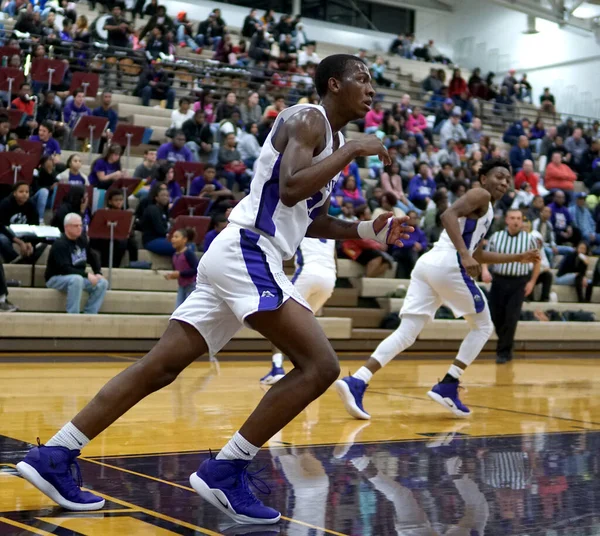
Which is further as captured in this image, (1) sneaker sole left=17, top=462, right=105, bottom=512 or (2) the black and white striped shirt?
(2) the black and white striped shirt

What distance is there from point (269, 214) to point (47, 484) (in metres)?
1.36

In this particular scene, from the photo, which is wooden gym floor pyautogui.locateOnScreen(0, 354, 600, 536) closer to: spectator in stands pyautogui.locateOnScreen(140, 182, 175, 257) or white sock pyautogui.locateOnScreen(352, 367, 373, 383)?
white sock pyautogui.locateOnScreen(352, 367, 373, 383)

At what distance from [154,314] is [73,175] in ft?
8.01

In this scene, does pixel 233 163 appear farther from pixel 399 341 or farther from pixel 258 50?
pixel 399 341

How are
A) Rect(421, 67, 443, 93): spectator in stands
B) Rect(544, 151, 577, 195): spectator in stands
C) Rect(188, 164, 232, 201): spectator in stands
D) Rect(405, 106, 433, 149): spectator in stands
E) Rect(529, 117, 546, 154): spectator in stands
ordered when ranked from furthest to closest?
Rect(421, 67, 443, 93): spectator in stands, Rect(529, 117, 546, 154): spectator in stands, Rect(405, 106, 433, 149): spectator in stands, Rect(544, 151, 577, 195): spectator in stands, Rect(188, 164, 232, 201): spectator in stands

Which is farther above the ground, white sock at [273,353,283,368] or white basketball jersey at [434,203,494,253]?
white basketball jersey at [434,203,494,253]

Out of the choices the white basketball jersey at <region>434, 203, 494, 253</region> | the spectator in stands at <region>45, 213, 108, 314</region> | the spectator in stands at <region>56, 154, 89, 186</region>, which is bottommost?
the spectator in stands at <region>45, 213, 108, 314</region>

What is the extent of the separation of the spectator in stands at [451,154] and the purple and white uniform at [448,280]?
12652 mm

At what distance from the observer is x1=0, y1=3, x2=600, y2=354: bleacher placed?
11.1 meters

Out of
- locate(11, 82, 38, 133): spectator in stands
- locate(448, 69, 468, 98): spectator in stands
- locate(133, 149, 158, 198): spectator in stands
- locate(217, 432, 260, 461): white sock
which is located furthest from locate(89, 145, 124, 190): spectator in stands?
locate(448, 69, 468, 98): spectator in stands

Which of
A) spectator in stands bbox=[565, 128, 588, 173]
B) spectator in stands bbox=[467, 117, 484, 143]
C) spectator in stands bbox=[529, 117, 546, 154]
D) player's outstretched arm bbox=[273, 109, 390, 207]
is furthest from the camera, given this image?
spectator in stands bbox=[529, 117, 546, 154]

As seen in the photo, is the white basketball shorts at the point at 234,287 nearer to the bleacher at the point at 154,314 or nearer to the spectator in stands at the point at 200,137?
the bleacher at the point at 154,314

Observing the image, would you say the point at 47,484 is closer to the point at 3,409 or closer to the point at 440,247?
the point at 3,409

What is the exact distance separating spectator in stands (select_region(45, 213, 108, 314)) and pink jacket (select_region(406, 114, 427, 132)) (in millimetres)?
10761
